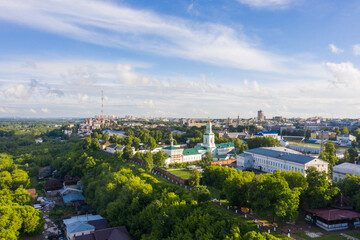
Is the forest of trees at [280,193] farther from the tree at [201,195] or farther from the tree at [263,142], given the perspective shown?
the tree at [263,142]

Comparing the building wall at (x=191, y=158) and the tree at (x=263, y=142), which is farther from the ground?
the tree at (x=263, y=142)

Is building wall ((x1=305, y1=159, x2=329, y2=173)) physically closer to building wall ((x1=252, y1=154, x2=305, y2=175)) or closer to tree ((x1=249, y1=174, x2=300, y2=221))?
building wall ((x1=252, y1=154, x2=305, y2=175))

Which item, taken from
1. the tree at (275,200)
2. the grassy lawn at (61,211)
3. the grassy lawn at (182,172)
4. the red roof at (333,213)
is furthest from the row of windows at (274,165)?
the grassy lawn at (61,211)

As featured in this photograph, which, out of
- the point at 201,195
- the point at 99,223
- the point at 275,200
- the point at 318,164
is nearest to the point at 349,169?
the point at 318,164

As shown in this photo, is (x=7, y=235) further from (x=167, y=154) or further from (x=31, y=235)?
(x=167, y=154)

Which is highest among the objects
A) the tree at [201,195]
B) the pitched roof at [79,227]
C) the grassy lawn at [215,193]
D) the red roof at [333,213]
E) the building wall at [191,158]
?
the tree at [201,195]

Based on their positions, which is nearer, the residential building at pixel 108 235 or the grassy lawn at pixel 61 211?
the residential building at pixel 108 235

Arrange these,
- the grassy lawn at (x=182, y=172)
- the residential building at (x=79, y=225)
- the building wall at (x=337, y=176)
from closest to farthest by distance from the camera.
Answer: the residential building at (x=79, y=225), the building wall at (x=337, y=176), the grassy lawn at (x=182, y=172)
